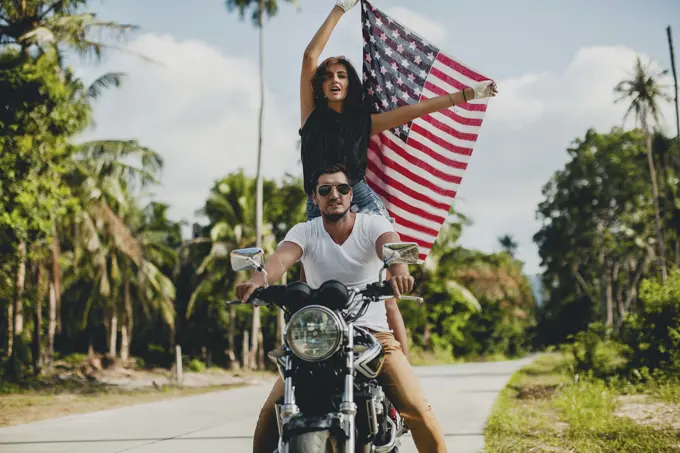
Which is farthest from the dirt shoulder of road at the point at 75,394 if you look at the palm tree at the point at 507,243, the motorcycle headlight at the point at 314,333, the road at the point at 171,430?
the palm tree at the point at 507,243

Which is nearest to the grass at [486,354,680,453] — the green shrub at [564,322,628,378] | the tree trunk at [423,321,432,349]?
the green shrub at [564,322,628,378]

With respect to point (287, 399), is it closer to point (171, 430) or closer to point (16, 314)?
point (171, 430)

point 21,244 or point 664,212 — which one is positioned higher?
point 664,212

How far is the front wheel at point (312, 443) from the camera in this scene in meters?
2.72

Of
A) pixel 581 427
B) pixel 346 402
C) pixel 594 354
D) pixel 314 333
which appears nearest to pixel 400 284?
pixel 314 333

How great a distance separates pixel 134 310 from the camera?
34.1m

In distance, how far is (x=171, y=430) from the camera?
754 cm

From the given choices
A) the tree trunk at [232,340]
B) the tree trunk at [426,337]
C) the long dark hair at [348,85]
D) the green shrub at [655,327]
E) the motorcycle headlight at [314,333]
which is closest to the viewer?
the motorcycle headlight at [314,333]

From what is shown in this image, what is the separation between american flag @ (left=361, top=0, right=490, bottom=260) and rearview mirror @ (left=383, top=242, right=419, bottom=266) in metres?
2.48

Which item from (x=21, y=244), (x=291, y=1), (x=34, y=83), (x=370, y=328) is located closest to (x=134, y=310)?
(x=291, y=1)

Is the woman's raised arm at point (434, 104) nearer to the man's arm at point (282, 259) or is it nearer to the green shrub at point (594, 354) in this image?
the man's arm at point (282, 259)

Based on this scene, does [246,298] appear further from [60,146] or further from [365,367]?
[60,146]

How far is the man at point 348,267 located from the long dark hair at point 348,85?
3.61 ft

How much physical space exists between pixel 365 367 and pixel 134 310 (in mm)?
32559
